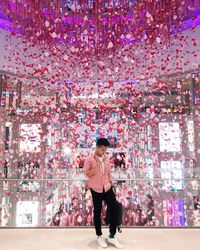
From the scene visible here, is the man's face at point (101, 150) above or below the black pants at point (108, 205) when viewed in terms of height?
above

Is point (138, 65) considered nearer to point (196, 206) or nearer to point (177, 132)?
point (177, 132)

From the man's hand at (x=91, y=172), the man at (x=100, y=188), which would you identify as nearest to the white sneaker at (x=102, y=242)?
the man at (x=100, y=188)

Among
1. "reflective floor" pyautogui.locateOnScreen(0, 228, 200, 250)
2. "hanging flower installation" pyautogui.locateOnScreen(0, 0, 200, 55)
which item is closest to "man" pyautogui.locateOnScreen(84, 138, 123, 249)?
"reflective floor" pyautogui.locateOnScreen(0, 228, 200, 250)

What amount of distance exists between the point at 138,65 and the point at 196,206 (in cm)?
303

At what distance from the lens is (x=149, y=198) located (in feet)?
12.7

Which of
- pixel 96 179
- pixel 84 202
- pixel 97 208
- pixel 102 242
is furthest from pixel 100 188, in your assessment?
pixel 84 202

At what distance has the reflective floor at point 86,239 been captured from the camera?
2520mm

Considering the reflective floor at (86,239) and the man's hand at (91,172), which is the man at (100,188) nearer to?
the man's hand at (91,172)

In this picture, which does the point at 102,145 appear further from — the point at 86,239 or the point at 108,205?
the point at 86,239

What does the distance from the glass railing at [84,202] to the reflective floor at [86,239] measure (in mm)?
182

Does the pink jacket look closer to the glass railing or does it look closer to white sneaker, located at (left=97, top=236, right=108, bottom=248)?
white sneaker, located at (left=97, top=236, right=108, bottom=248)

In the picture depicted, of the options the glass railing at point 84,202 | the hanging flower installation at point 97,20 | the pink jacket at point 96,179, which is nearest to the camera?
the pink jacket at point 96,179

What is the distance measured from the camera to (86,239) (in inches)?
108

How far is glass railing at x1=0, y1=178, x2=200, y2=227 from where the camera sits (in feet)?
10.7
